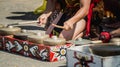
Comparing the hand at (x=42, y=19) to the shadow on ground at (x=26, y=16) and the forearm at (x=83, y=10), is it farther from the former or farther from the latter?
the shadow on ground at (x=26, y=16)

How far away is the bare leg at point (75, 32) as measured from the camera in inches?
172

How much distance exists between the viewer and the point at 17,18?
7.68 meters

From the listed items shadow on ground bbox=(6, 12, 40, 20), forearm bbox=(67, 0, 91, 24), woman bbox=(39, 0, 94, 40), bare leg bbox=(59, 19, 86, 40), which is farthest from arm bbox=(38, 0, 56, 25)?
shadow on ground bbox=(6, 12, 40, 20)

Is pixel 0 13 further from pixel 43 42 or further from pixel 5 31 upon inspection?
pixel 43 42

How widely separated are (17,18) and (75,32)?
137 inches

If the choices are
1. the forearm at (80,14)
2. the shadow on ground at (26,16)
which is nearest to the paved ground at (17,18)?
the shadow on ground at (26,16)

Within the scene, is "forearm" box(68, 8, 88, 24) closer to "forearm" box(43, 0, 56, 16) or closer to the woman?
the woman

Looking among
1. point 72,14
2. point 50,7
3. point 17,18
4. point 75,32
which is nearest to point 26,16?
point 17,18

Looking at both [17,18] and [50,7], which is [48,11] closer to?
[50,7]

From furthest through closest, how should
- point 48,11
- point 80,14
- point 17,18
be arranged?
point 17,18
point 48,11
point 80,14

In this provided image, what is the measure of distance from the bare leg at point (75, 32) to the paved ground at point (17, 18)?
1.93 ft

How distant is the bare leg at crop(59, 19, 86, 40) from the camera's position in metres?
4.36

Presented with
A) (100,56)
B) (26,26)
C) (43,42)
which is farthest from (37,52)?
(26,26)

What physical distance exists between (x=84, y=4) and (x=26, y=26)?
8.44ft
